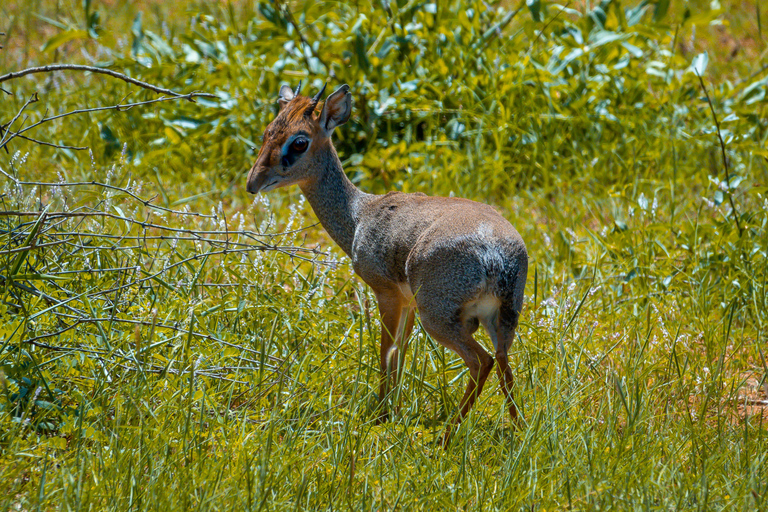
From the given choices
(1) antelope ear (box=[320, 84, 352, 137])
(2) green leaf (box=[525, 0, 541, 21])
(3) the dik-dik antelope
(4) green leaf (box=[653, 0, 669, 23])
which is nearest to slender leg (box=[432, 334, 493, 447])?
(3) the dik-dik antelope

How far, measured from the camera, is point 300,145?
12.5ft

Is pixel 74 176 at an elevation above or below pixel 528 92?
below

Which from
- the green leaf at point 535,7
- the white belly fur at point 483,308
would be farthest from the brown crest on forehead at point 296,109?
the green leaf at point 535,7

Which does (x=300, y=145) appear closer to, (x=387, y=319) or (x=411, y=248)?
(x=411, y=248)

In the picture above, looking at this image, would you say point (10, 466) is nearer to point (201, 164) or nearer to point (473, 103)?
point (201, 164)

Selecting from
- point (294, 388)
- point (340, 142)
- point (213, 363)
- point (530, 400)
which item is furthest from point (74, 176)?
point (530, 400)

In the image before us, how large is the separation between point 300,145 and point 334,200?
0.33 m

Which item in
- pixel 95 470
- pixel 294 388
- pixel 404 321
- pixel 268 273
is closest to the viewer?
pixel 95 470

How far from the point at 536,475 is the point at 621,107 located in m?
4.14

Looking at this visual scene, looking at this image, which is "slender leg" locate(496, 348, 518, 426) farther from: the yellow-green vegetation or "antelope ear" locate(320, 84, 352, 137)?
"antelope ear" locate(320, 84, 352, 137)

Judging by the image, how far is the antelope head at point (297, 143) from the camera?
Result: 376cm

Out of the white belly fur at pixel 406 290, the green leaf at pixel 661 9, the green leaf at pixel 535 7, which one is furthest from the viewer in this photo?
the green leaf at pixel 661 9

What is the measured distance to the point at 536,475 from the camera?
8.96ft

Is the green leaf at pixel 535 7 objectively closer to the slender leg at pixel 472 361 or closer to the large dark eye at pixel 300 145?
Answer: the large dark eye at pixel 300 145
